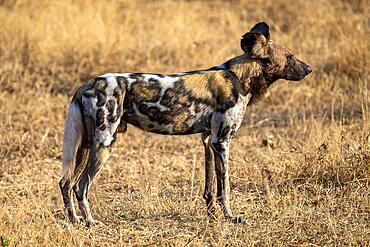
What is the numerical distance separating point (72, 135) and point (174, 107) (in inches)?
27.4

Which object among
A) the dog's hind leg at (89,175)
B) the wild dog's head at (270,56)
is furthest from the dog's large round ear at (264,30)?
the dog's hind leg at (89,175)

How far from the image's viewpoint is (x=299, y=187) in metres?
6.06

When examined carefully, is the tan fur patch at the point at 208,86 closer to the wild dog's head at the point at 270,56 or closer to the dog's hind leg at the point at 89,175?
the wild dog's head at the point at 270,56

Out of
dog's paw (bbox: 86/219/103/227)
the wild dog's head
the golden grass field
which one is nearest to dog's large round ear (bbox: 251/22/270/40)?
the wild dog's head

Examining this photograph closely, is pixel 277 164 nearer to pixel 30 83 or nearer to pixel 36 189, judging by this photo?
pixel 36 189

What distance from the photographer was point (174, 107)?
5395 millimetres

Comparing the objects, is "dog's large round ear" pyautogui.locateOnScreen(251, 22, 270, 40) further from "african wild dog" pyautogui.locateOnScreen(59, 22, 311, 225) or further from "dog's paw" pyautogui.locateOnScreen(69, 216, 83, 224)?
"dog's paw" pyautogui.locateOnScreen(69, 216, 83, 224)

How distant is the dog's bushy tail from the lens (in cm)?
533

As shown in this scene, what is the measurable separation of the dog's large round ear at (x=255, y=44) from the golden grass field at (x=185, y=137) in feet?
3.26

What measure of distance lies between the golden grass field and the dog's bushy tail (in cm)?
40

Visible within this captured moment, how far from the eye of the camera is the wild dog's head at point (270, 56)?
553 centimetres

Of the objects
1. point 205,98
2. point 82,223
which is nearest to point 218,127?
point 205,98

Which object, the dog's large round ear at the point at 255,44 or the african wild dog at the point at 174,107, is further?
the dog's large round ear at the point at 255,44

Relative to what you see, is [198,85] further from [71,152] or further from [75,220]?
[75,220]
